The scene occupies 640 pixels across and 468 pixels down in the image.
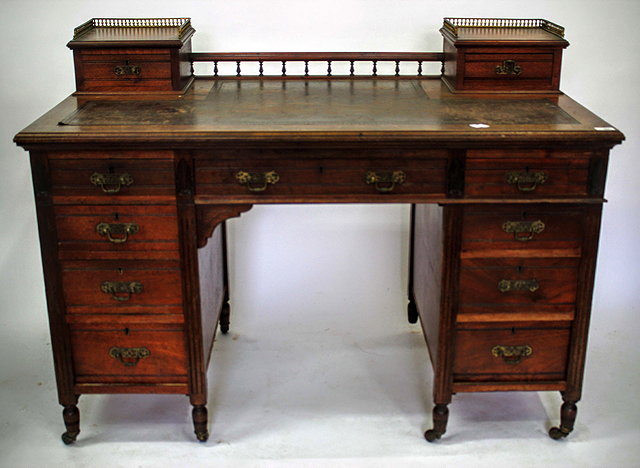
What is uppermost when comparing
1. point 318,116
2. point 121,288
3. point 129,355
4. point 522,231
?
point 318,116

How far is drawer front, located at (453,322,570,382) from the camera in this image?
2658mm

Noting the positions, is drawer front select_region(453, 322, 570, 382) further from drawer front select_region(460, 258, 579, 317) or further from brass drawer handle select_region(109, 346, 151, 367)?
brass drawer handle select_region(109, 346, 151, 367)

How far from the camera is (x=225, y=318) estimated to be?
348cm

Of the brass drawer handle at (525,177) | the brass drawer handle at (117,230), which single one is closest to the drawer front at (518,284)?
the brass drawer handle at (525,177)

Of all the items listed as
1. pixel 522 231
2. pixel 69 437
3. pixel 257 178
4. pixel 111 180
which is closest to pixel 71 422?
pixel 69 437

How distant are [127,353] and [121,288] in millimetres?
214

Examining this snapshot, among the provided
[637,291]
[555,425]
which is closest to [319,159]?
[555,425]

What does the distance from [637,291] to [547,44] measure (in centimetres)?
132

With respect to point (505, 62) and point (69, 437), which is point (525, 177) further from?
point (69, 437)

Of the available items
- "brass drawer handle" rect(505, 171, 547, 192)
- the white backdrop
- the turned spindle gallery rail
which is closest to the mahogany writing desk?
"brass drawer handle" rect(505, 171, 547, 192)

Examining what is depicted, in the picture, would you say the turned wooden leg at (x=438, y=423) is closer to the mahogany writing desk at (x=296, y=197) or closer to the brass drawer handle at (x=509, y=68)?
the mahogany writing desk at (x=296, y=197)

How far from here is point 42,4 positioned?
3.34 meters

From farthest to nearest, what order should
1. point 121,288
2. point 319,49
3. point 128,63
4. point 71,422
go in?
point 319,49, point 128,63, point 71,422, point 121,288

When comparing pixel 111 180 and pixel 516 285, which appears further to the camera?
pixel 516 285
